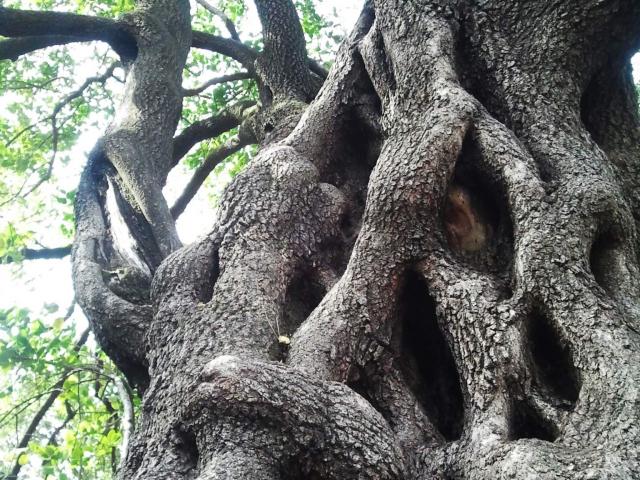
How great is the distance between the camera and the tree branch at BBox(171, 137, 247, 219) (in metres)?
6.73

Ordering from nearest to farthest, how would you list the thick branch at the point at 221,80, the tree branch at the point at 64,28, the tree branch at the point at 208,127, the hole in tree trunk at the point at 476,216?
1. the hole in tree trunk at the point at 476,216
2. the tree branch at the point at 64,28
3. the tree branch at the point at 208,127
4. the thick branch at the point at 221,80

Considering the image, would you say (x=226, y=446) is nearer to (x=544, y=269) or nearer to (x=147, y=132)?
(x=544, y=269)

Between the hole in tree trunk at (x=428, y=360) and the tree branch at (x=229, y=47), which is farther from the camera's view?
the tree branch at (x=229, y=47)

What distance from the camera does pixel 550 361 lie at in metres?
2.62

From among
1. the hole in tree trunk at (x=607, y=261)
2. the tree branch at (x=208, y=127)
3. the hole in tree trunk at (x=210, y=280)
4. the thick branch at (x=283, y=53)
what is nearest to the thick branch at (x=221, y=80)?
the tree branch at (x=208, y=127)

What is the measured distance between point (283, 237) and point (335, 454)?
1.43 m

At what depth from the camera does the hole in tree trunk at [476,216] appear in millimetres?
3107

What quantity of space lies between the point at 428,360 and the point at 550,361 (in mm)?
608

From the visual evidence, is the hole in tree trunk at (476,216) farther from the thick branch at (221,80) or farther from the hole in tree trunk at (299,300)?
the thick branch at (221,80)

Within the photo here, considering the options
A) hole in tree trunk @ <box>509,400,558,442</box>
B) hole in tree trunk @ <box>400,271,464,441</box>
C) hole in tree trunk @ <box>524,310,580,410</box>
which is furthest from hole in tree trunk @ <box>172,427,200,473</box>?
hole in tree trunk @ <box>524,310,580,410</box>

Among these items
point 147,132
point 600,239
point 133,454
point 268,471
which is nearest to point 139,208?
point 147,132

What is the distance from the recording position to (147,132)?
4957mm

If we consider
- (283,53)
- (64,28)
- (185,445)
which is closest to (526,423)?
(185,445)

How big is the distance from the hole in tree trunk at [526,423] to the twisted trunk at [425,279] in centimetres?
1
